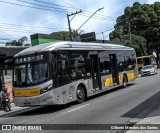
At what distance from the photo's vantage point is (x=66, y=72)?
54.3ft

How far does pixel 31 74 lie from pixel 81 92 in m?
3.39

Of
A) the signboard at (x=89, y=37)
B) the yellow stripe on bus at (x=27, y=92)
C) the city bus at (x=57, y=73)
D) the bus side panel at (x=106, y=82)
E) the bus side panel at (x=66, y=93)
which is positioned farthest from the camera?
the signboard at (x=89, y=37)

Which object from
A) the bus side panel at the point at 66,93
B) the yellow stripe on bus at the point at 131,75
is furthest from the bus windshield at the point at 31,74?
the yellow stripe on bus at the point at 131,75

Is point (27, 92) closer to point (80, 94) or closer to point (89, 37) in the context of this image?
point (80, 94)

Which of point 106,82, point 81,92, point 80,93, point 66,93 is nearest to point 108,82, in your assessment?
point 106,82

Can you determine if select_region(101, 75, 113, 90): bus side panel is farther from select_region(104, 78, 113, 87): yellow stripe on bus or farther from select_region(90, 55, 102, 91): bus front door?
select_region(90, 55, 102, 91): bus front door

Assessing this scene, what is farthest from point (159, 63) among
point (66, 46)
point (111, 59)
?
point (66, 46)

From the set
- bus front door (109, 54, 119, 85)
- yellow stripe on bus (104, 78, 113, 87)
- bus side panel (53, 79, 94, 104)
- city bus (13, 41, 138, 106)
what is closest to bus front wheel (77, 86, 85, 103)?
city bus (13, 41, 138, 106)

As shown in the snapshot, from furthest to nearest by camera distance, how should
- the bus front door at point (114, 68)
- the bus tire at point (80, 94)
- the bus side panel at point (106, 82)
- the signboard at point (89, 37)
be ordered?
the signboard at point (89, 37) → the bus front door at point (114, 68) → the bus side panel at point (106, 82) → the bus tire at point (80, 94)

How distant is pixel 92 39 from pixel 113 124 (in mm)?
34814

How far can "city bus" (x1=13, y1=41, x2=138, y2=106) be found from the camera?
15.3m

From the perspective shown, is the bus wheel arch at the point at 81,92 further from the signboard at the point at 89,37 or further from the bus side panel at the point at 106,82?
the signboard at the point at 89,37

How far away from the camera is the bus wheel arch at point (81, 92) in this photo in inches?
688

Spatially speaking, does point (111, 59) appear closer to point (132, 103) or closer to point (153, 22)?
point (132, 103)
